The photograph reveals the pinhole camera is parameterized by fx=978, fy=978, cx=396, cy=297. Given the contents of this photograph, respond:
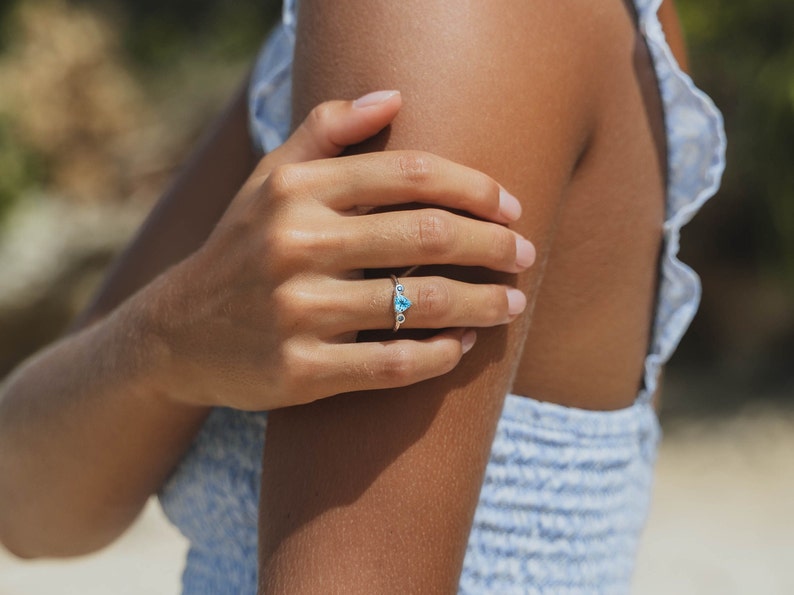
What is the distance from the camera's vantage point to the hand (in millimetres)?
907

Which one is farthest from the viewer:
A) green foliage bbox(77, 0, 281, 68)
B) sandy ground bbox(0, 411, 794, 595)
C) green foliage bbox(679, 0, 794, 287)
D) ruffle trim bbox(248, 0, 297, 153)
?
green foliage bbox(77, 0, 281, 68)

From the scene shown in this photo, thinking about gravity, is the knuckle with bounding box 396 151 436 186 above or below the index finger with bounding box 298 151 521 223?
above

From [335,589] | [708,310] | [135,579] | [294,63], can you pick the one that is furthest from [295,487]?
[708,310]

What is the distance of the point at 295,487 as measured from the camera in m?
0.94

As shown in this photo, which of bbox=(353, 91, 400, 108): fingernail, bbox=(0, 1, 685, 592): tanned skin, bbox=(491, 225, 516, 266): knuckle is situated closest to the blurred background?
bbox=(0, 1, 685, 592): tanned skin

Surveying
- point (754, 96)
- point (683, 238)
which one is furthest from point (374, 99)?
point (683, 238)

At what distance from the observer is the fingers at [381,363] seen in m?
0.90

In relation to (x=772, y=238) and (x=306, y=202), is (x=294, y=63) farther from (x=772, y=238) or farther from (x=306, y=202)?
(x=772, y=238)

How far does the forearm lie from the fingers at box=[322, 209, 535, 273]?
0.30 meters

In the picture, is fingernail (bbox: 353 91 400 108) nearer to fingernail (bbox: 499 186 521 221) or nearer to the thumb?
the thumb

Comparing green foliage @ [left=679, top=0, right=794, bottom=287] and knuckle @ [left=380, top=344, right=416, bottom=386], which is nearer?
knuckle @ [left=380, top=344, right=416, bottom=386]

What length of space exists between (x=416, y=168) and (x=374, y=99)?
82 mm

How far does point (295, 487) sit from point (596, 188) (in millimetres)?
468

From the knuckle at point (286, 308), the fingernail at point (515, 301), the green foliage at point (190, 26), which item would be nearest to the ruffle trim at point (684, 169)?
Answer: the fingernail at point (515, 301)
